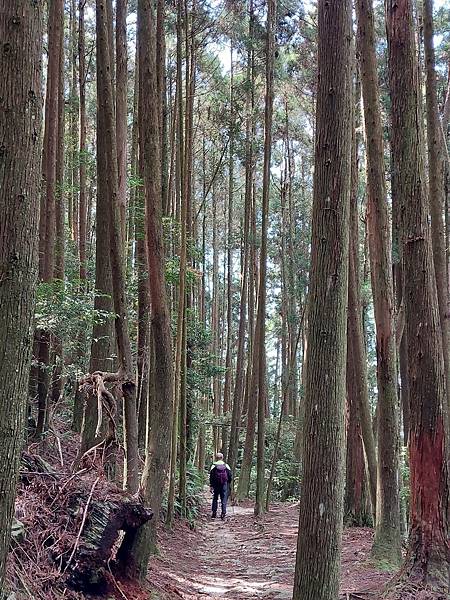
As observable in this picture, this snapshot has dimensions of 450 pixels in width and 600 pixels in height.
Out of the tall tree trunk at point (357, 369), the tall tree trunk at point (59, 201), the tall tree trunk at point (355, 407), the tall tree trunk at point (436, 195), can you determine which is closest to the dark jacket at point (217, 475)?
the tall tree trunk at point (355, 407)

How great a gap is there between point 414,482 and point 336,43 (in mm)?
3977

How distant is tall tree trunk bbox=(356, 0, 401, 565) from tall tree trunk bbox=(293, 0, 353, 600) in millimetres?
3676

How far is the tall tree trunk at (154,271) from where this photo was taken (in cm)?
670

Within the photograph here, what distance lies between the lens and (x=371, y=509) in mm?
10773

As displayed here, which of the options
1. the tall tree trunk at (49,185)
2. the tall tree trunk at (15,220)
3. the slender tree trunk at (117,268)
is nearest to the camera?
the tall tree trunk at (15,220)

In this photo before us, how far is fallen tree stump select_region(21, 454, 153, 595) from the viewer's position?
4852 mm

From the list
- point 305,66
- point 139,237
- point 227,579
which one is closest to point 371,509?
point 227,579

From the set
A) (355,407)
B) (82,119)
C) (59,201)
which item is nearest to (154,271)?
(59,201)

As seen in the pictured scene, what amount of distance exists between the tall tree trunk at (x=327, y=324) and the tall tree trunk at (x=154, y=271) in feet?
9.07

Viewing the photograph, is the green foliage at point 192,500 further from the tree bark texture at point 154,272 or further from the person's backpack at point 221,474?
the tree bark texture at point 154,272

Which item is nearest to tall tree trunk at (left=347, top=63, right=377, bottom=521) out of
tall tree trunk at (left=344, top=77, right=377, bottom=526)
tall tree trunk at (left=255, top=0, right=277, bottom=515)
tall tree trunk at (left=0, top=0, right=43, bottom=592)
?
tall tree trunk at (left=344, top=77, right=377, bottom=526)

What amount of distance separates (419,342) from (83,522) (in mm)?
3388

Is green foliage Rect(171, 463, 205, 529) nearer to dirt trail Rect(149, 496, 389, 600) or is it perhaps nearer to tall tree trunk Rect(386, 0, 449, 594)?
dirt trail Rect(149, 496, 389, 600)

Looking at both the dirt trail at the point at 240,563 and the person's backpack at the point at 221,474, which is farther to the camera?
the person's backpack at the point at 221,474
